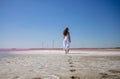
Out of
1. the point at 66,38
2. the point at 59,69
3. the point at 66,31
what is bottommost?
the point at 59,69

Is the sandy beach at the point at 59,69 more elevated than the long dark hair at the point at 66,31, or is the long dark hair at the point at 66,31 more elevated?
the long dark hair at the point at 66,31

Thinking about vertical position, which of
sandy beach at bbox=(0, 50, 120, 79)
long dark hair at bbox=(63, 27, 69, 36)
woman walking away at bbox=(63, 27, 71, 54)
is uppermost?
long dark hair at bbox=(63, 27, 69, 36)

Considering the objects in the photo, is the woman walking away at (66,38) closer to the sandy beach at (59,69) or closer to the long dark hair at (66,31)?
the long dark hair at (66,31)

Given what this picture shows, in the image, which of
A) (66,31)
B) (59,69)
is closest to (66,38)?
(66,31)

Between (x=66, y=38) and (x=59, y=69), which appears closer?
(x=59, y=69)

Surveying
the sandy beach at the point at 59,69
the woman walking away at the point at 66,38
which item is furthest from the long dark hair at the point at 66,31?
the sandy beach at the point at 59,69

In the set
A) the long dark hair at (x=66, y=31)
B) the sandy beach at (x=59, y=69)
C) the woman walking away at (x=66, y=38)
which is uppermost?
the long dark hair at (x=66, y=31)

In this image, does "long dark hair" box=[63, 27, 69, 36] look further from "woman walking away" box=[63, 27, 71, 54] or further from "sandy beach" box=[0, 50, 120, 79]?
"sandy beach" box=[0, 50, 120, 79]

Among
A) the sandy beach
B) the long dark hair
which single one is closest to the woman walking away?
the long dark hair

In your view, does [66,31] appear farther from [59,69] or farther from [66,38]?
[59,69]

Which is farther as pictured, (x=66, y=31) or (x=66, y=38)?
(x=66, y=38)

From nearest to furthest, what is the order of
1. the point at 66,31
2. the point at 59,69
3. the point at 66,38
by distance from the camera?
the point at 59,69 < the point at 66,31 < the point at 66,38

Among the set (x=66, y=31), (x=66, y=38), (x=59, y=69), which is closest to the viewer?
(x=59, y=69)

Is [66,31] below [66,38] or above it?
above
